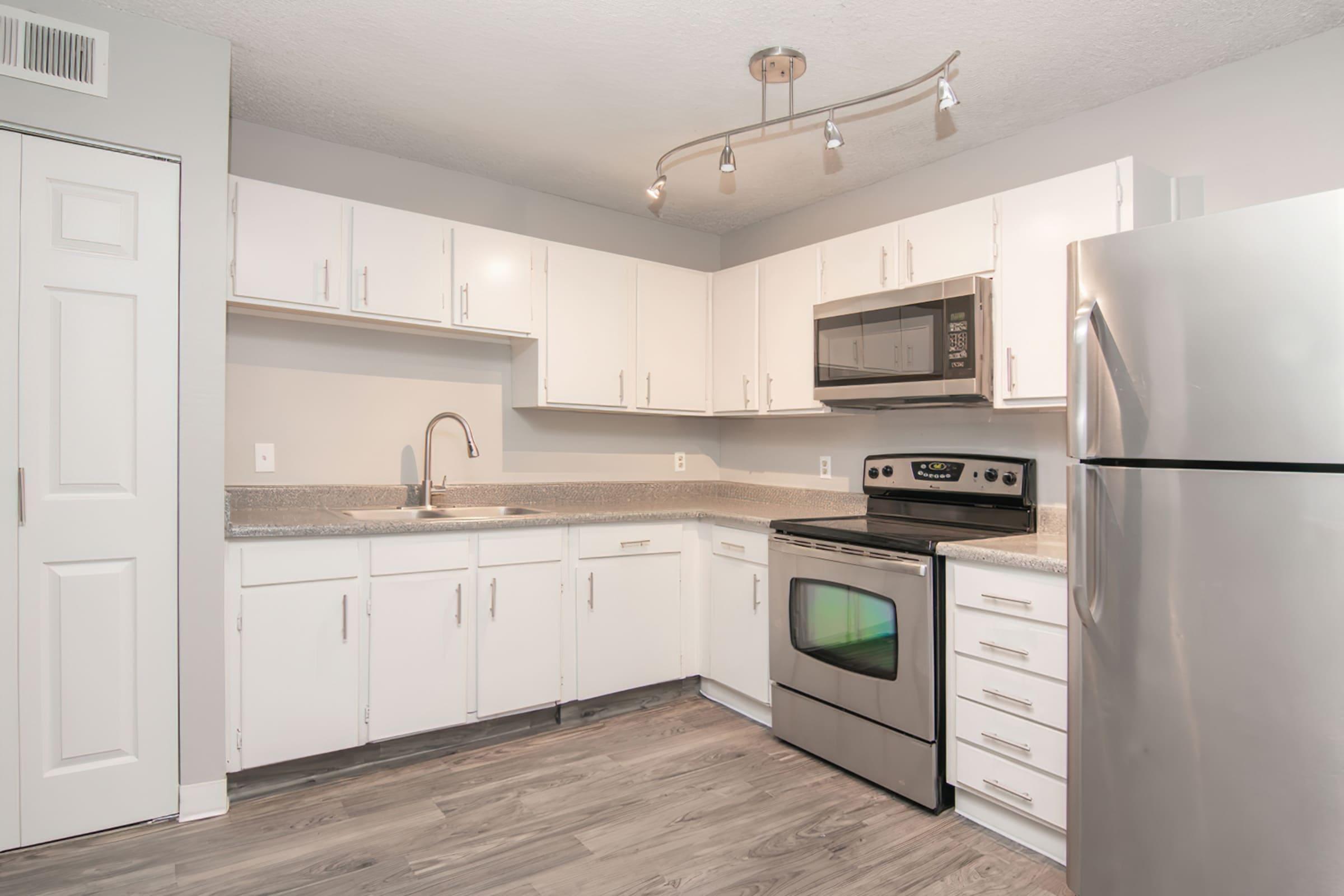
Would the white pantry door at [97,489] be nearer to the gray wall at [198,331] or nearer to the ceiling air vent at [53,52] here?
the gray wall at [198,331]

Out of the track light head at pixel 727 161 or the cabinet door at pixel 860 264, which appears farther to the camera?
the cabinet door at pixel 860 264

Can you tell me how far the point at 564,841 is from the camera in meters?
2.18

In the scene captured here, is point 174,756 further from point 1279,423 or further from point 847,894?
point 1279,423

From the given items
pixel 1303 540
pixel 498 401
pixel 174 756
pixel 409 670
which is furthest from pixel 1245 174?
pixel 174 756

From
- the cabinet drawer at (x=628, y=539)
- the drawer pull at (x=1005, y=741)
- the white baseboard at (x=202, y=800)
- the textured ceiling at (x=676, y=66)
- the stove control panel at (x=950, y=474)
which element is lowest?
the white baseboard at (x=202, y=800)

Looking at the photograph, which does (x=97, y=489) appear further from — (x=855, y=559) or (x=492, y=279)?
(x=855, y=559)

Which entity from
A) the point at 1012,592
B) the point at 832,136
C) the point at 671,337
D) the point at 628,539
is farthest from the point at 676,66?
the point at 1012,592

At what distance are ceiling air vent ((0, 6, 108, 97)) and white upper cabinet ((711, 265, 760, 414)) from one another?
8.18 feet

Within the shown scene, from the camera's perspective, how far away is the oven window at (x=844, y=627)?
2494 mm

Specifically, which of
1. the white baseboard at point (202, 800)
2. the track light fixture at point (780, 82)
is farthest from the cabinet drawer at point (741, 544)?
the white baseboard at point (202, 800)

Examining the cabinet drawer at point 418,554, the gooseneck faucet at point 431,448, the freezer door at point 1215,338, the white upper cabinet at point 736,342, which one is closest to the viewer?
the freezer door at point 1215,338

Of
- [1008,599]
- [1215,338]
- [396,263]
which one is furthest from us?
[396,263]

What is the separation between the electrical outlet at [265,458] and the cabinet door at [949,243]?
257cm

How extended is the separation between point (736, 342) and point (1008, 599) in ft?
6.23
